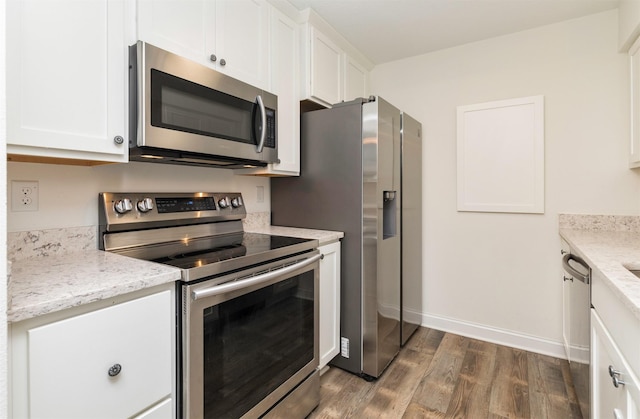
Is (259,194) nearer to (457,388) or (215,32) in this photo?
(215,32)

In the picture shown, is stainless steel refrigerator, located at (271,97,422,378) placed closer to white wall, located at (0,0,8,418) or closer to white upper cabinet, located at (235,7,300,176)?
white upper cabinet, located at (235,7,300,176)

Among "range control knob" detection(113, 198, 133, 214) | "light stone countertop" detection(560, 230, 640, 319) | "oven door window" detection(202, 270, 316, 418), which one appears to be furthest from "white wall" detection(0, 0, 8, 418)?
"light stone countertop" detection(560, 230, 640, 319)

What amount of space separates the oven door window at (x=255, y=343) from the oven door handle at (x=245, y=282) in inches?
2.4

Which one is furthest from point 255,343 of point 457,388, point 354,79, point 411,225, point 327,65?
point 354,79

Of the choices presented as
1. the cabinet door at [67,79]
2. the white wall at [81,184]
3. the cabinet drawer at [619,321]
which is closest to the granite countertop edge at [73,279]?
Answer: the white wall at [81,184]

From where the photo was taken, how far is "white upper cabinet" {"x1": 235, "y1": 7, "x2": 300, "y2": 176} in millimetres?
1892

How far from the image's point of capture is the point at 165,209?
1601 millimetres

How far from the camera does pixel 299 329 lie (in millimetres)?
1591

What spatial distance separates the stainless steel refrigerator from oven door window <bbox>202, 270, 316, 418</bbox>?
0.41 m

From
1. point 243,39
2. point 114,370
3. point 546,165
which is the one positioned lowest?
point 114,370

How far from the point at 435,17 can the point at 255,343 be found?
2251mm

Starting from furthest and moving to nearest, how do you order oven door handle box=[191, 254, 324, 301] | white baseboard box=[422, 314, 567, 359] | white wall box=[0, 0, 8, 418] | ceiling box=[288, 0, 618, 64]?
white baseboard box=[422, 314, 567, 359] < ceiling box=[288, 0, 618, 64] < oven door handle box=[191, 254, 324, 301] < white wall box=[0, 0, 8, 418]

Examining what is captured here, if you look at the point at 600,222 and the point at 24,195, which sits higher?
the point at 24,195

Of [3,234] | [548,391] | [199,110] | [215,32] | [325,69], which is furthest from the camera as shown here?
[325,69]
